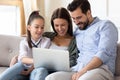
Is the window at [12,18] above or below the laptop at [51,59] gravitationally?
above

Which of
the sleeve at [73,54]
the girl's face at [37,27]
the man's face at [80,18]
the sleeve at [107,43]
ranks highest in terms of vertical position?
the man's face at [80,18]

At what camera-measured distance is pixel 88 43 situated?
193cm

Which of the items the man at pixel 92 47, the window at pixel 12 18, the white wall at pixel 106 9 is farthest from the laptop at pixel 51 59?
the window at pixel 12 18

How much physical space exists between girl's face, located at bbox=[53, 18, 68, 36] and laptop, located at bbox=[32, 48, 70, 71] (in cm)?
34

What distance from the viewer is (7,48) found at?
94.9 inches

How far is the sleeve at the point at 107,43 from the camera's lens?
1.76 metres

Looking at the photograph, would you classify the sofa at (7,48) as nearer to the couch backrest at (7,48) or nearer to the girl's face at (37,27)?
the couch backrest at (7,48)

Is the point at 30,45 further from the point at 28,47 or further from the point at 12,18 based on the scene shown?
the point at 12,18

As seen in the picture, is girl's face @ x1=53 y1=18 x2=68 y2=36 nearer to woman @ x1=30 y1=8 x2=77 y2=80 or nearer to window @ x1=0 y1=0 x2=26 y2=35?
woman @ x1=30 y1=8 x2=77 y2=80

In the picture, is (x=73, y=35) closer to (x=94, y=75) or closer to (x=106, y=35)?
(x=106, y=35)

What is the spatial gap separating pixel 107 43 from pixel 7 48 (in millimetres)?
1056

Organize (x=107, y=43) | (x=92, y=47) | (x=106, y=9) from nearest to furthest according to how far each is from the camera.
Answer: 1. (x=107, y=43)
2. (x=92, y=47)
3. (x=106, y=9)

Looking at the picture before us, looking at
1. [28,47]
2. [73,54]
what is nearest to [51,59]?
[73,54]

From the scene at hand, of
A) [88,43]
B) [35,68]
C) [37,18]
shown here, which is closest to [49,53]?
[35,68]
